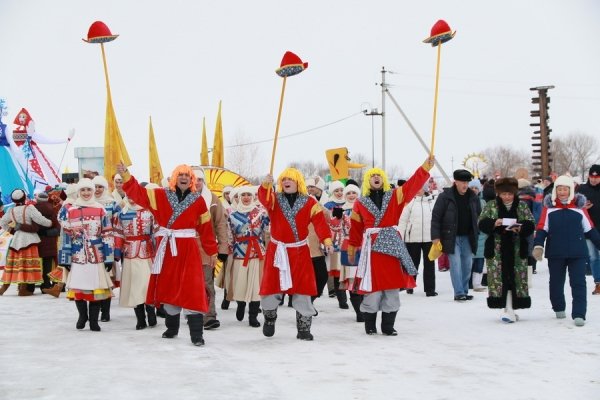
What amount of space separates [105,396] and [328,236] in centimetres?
379

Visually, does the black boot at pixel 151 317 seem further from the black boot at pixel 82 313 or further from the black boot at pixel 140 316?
A: the black boot at pixel 82 313

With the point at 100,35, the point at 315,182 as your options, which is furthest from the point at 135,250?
the point at 315,182

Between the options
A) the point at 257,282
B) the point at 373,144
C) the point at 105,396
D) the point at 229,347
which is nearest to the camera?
the point at 105,396

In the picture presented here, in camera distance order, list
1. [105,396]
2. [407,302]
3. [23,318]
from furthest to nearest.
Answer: [407,302] → [23,318] → [105,396]

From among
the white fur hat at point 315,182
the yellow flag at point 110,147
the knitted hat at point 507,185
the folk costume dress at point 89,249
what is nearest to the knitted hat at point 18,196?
the yellow flag at point 110,147

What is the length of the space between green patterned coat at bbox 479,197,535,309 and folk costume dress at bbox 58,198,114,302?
429 cm

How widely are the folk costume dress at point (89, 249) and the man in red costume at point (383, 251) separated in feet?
9.46

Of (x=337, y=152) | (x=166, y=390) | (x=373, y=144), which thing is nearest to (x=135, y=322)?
(x=166, y=390)

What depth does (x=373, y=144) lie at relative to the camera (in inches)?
2280

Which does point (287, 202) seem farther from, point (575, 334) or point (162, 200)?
point (575, 334)

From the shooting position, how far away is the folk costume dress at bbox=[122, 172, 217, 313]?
29.3ft

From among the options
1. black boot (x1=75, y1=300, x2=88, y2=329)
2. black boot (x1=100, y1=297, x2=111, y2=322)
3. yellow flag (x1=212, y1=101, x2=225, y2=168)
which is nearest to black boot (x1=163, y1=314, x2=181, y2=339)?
black boot (x1=75, y1=300, x2=88, y2=329)

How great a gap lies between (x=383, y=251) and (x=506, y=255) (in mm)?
1564

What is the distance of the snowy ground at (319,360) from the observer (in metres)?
6.51
